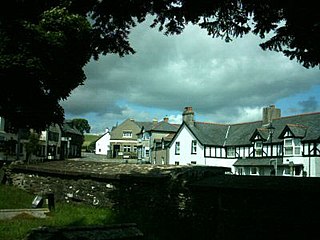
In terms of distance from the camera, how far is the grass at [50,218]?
997cm

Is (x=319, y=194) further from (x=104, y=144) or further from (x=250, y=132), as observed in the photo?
(x=104, y=144)

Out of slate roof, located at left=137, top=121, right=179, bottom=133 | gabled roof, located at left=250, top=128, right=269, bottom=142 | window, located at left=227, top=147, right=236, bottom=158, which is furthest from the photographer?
slate roof, located at left=137, top=121, right=179, bottom=133

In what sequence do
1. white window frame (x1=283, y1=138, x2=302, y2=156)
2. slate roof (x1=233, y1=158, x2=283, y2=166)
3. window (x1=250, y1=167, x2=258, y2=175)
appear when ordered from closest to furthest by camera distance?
white window frame (x1=283, y1=138, x2=302, y2=156)
slate roof (x1=233, y1=158, x2=283, y2=166)
window (x1=250, y1=167, x2=258, y2=175)

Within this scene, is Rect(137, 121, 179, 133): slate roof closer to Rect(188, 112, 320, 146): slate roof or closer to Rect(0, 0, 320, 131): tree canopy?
Rect(188, 112, 320, 146): slate roof

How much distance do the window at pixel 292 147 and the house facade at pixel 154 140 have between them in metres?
23.8

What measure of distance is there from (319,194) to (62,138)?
69443 millimetres

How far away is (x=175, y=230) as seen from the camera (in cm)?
1218

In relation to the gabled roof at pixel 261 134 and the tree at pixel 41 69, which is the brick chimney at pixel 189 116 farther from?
the tree at pixel 41 69

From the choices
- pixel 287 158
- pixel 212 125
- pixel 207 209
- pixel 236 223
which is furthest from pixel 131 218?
pixel 212 125

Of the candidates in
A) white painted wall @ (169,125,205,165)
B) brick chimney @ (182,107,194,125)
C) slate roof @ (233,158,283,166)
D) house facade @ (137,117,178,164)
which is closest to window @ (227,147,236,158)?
slate roof @ (233,158,283,166)

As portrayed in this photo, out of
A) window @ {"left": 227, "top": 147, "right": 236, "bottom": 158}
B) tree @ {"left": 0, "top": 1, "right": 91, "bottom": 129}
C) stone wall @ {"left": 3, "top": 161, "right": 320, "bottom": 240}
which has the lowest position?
stone wall @ {"left": 3, "top": 161, "right": 320, "bottom": 240}

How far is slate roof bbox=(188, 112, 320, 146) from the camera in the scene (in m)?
42.9

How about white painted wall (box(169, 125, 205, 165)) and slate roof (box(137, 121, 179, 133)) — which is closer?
white painted wall (box(169, 125, 205, 165))

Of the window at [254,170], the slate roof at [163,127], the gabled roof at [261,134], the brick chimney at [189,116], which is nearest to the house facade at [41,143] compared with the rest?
the slate roof at [163,127]
